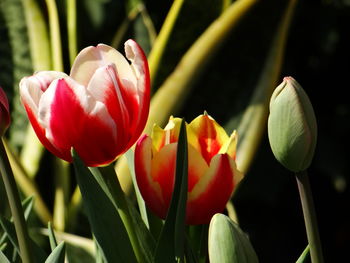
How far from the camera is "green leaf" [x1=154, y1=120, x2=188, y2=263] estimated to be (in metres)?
0.35

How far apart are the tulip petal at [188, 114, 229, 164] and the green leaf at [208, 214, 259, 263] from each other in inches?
3.2

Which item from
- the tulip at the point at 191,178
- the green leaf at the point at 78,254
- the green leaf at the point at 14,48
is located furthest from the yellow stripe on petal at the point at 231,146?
the green leaf at the point at 14,48

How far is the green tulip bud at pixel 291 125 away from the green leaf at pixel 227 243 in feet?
0.11

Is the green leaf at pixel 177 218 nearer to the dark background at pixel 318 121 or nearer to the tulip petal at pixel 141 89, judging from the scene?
the tulip petal at pixel 141 89

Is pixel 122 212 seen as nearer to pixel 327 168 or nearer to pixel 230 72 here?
pixel 230 72

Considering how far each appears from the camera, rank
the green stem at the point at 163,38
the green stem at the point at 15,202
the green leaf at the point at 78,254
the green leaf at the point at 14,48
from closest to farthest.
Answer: the green stem at the point at 15,202 < the green leaf at the point at 78,254 < the green stem at the point at 163,38 < the green leaf at the point at 14,48

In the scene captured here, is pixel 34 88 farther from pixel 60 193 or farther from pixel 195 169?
pixel 60 193

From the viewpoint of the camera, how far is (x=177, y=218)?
0.35m

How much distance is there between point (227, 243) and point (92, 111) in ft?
0.25

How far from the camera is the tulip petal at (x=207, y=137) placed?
0.40m

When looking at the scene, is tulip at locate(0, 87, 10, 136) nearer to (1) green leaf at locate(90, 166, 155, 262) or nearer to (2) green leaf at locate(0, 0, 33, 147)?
(1) green leaf at locate(90, 166, 155, 262)

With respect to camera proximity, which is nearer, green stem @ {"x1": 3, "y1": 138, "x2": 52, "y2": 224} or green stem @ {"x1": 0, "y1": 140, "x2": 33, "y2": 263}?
green stem @ {"x1": 0, "y1": 140, "x2": 33, "y2": 263}

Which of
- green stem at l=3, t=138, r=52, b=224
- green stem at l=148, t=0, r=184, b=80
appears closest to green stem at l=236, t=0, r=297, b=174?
green stem at l=148, t=0, r=184, b=80

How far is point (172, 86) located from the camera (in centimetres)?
85
